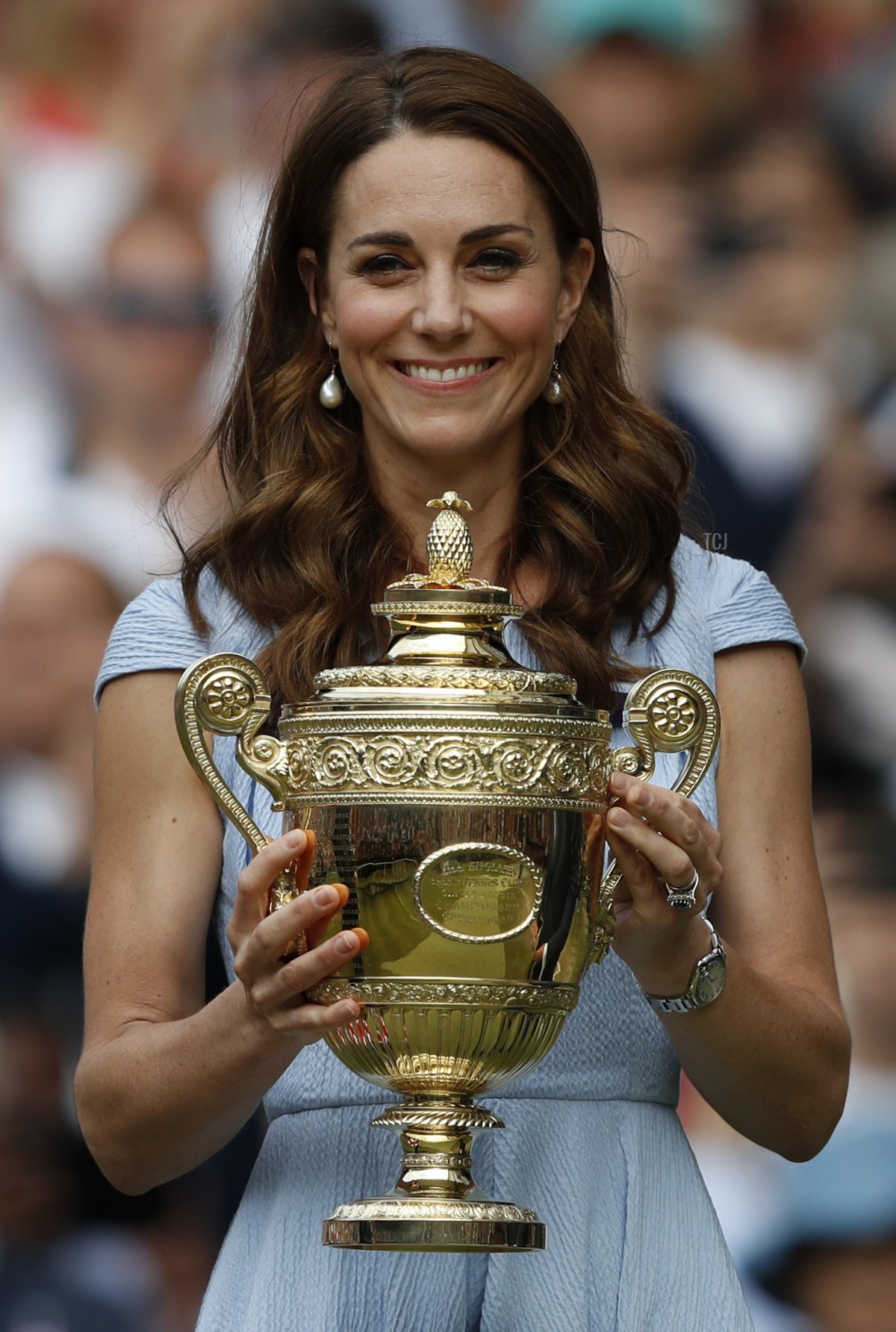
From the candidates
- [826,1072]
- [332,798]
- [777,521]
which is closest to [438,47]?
[332,798]

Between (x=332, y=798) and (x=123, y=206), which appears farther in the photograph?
Answer: (x=123, y=206)

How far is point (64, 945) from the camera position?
339cm

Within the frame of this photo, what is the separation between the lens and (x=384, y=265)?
6.73 ft

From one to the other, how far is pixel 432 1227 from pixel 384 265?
84 cm

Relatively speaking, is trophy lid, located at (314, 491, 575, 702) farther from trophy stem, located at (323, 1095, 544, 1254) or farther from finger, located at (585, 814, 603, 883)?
trophy stem, located at (323, 1095, 544, 1254)

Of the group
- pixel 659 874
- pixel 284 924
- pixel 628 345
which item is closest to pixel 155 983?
pixel 284 924

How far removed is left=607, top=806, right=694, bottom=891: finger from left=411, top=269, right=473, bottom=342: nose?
0.49 m

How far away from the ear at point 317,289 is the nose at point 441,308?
184mm

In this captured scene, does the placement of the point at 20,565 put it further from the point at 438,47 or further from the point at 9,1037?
the point at 438,47

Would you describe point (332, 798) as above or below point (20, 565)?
below

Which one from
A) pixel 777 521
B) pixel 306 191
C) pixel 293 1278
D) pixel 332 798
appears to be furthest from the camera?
pixel 777 521

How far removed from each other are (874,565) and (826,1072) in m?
1.47

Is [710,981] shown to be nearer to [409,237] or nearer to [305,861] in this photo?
[305,861]

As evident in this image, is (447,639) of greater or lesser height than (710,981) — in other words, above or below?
above
